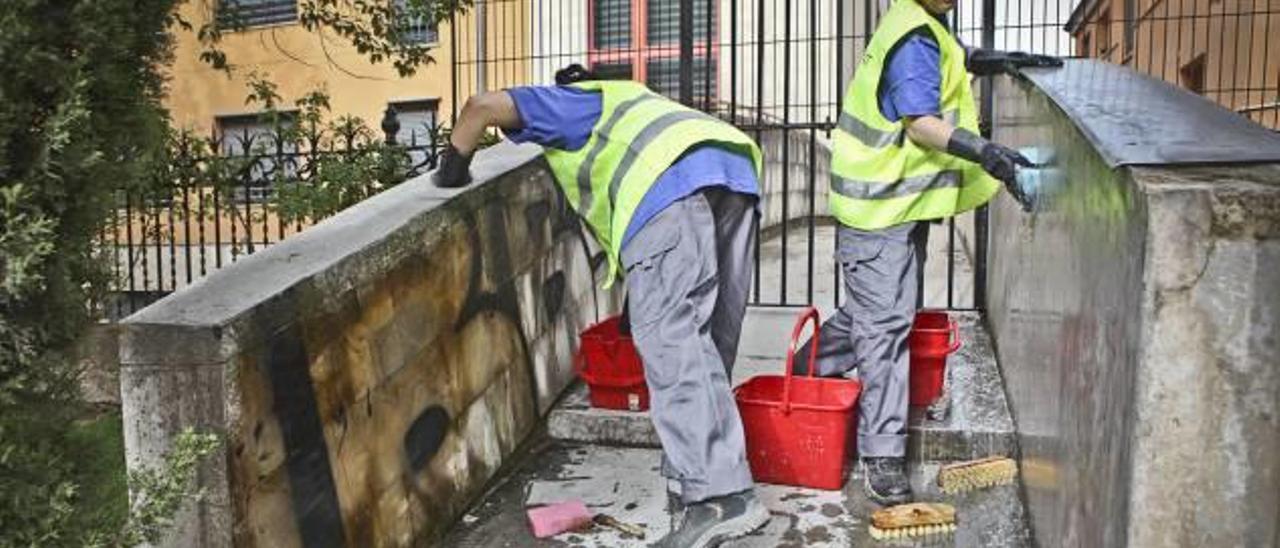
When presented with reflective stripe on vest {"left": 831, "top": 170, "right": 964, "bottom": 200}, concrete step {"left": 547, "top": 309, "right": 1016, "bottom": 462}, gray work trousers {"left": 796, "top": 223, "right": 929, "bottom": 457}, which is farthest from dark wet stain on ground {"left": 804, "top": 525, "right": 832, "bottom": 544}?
reflective stripe on vest {"left": 831, "top": 170, "right": 964, "bottom": 200}

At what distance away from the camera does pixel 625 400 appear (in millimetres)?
4133

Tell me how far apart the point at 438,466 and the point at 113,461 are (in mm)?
1431

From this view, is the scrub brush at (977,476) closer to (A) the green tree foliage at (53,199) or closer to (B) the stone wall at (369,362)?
(B) the stone wall at (369,362)

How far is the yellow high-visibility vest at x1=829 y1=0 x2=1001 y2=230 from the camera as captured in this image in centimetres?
355

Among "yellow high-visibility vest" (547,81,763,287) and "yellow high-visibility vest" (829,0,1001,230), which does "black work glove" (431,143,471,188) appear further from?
"yellow high-visibility vest" (829,0,1001,230)

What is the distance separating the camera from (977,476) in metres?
3.53

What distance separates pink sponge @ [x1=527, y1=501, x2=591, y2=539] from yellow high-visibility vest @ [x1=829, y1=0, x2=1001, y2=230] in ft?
4.31

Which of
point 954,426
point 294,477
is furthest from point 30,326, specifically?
point 954,426

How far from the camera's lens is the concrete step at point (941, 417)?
3.76m

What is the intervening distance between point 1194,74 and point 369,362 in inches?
425

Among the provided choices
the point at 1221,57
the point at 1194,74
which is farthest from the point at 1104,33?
the point at 1221,57

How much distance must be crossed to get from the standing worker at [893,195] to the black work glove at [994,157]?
15cm

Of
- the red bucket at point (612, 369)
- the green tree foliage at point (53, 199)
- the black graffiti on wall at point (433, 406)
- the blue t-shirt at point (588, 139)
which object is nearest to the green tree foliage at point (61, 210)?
the green tree foliage at point (53, 199)

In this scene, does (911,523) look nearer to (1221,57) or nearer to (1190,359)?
(1190,359)
